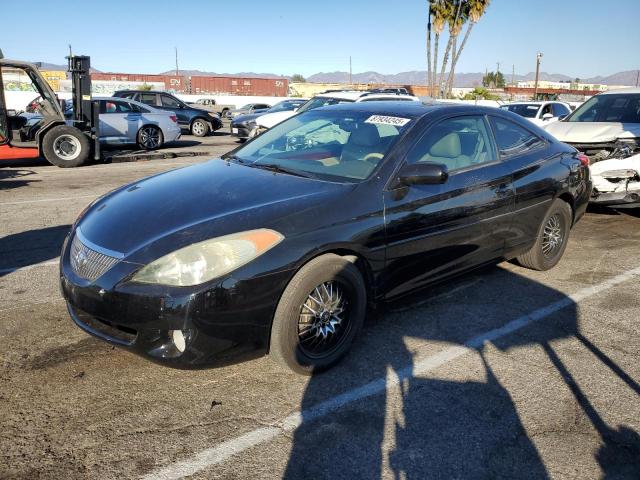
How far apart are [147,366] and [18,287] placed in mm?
1950

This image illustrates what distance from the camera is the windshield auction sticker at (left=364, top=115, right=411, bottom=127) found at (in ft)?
13.4

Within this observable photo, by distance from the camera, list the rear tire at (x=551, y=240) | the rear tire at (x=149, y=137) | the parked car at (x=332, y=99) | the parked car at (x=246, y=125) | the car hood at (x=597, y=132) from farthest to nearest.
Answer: the parked car at (x=246, y=125), the rear tire at (x=149, y=137), the parked car at (x=332, y=99), the car hood at (x=597, y=132), the rear tire at (x=551, y=240)

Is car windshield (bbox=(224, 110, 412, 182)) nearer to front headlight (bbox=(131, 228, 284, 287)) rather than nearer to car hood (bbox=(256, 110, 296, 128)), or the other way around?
front headlight (bbox=(131, 228, 284, 287))

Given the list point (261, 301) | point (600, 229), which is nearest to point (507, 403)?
point (261, 301)

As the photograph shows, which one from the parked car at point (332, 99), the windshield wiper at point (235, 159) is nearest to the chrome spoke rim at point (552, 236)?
the windshield wiper at point (235, 159)

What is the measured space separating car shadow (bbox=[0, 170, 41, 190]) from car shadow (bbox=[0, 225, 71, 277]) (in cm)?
368

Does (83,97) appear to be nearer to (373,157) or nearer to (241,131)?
(241,131)

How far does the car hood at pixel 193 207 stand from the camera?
9.91ft

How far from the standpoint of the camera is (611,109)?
8.72 metres

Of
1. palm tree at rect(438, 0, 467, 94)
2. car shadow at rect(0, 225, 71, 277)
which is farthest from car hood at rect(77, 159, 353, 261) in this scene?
palm tree at rect(438, 0, 467, 94)

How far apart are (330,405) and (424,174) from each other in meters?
1.58

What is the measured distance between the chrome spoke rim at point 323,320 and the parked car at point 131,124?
12.8 m

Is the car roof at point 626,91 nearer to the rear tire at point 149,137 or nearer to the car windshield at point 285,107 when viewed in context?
the car windshield at point 285,107

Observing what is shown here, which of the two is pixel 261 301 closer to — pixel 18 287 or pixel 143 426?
pixel 143 426
